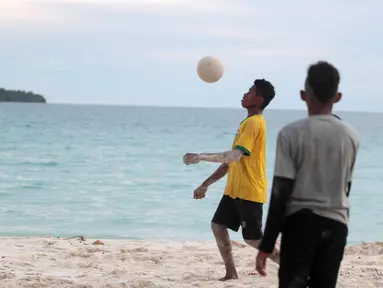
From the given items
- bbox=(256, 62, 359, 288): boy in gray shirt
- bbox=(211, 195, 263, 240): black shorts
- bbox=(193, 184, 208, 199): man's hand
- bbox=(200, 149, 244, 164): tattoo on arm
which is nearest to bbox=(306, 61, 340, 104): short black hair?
bbox=(256, 62, 359, 288): boy in gray shirt

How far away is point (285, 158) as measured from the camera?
3.65 meters

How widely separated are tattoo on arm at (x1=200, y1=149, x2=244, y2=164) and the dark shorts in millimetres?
1719

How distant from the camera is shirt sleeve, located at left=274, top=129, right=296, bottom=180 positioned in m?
3.64

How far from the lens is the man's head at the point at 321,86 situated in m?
3.71

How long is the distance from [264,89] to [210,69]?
0.76 metres

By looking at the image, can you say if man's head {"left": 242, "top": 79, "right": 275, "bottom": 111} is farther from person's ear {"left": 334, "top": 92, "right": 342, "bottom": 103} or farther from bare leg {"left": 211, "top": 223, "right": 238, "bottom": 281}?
person's ear {"left": 334, "top": 92, "right": 342, "bottom": 103}

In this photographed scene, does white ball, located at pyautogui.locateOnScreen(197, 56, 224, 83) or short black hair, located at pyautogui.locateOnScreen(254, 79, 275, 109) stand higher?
white ball, located at pyautogui.locateOnScreen(197, 56, 224, 83)

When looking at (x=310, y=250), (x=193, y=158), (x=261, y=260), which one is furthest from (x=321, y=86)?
(x=193, y=158)

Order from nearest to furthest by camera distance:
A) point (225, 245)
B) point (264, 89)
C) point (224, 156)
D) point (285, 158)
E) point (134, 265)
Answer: point (285, 158) → point (224, 156) → point (264, 89) → point (225, 245) → point (134, 265)

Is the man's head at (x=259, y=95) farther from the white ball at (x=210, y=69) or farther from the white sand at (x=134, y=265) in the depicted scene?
the white sand at (x=134, y=265)

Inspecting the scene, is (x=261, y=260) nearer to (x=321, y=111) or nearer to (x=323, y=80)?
(x=321, y=111)

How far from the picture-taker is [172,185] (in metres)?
18.8

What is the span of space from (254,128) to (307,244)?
226cm

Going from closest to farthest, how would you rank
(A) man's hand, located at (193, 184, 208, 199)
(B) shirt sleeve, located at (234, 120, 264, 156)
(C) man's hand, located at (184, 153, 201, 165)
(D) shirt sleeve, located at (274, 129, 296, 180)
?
(D) shirt sleeve, located at (274, 129, 296, 180)
(C) man's hand, located at (184, 153, 201, 165)
(B) shirt sleeve, located at (234, 120, 264, 156)
(A) man's hand, located at (193, 184, 208, 199)
